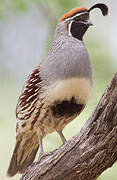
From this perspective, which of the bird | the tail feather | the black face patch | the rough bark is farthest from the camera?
the tail feather

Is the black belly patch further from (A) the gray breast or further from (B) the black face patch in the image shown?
(B) the black face patch

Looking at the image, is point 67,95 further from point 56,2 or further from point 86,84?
point 56,2

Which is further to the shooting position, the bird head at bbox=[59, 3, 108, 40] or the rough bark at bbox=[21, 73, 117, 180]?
the bird head at bbox=[59, 3, 108, 40]

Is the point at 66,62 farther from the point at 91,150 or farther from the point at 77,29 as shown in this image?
the point at 91,150

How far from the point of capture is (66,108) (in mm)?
4180

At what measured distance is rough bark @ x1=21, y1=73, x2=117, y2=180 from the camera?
10.6 feet

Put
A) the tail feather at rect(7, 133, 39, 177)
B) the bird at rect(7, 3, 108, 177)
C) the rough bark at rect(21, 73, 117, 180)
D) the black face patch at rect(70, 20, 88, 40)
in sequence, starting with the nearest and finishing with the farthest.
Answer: the rough bark at rect(21, 73, 117, 180) < the bird at rect(7, 3, 108, 177) < the black face patch at rect(70, 20, 88, 40) < the tail feather at rect(7, 133, 39, 177)

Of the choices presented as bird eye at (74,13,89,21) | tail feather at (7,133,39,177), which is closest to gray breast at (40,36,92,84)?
bird eye at (74,13,89,21)

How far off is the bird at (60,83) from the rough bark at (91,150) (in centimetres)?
59

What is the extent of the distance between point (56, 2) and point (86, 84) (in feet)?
4.41

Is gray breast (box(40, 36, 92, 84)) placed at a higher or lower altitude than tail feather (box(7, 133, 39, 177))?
higher

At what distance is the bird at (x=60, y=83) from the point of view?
403cm

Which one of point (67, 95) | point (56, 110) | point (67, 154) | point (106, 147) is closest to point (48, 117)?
point (56, 110)

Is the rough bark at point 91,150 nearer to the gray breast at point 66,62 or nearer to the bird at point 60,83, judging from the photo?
the bird at point 60,83
